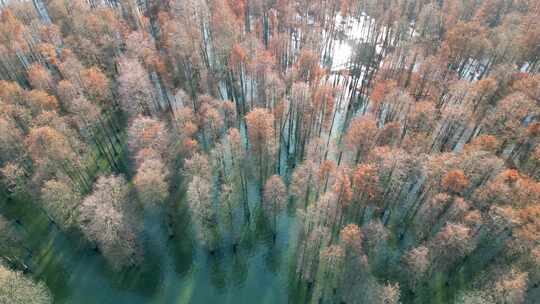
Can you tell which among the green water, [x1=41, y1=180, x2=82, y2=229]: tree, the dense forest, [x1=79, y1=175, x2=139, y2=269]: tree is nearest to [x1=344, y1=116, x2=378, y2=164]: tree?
the dense forest

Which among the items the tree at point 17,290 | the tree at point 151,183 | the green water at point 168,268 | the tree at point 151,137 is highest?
the tree at point 151,137

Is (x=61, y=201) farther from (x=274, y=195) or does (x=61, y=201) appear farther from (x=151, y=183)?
(x=274, y=195)

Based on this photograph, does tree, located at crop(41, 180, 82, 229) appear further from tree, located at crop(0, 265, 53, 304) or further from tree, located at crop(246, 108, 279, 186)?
tree, located at crop(246, 108, 279, 186)

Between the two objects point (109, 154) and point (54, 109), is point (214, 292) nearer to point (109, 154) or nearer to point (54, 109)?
point (109, 154)

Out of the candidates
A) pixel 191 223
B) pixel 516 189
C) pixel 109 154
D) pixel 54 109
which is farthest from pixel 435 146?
pixel 54 109

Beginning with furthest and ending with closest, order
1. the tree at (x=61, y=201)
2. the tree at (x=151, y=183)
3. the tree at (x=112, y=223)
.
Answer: the tree at (x=61, y=201) → the tree at (x=151, y=183) → the tree at (x=112, y=223)

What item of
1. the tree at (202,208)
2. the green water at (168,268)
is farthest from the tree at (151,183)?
the green water at (168,268)

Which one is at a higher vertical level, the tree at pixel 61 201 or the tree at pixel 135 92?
the tree at pixel 135 92

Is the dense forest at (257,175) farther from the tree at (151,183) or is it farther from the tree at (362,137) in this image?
the tree at (362,137)
